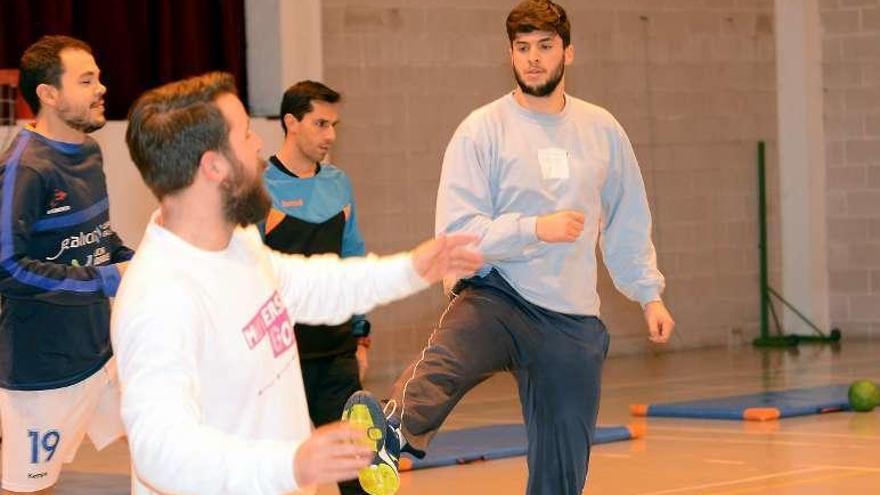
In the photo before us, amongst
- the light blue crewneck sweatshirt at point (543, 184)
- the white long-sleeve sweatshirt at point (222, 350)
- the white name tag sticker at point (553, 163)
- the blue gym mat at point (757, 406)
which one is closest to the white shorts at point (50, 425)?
the light blue crewneck sweatshirt at point (543, 184)

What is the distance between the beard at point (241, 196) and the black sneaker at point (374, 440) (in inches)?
33.3

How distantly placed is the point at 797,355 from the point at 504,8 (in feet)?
12.1

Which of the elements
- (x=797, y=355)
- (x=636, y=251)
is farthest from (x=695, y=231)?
(x=636, y=251)

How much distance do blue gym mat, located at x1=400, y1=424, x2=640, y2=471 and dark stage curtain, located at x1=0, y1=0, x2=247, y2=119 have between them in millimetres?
3697

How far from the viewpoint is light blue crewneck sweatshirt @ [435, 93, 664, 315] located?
5.38 meters

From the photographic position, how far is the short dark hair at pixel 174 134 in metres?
3.23

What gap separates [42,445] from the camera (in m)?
5.44

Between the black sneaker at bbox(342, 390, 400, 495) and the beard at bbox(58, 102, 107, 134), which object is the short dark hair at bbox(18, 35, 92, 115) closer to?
the beard at bbox(58, 102, 107, 134)

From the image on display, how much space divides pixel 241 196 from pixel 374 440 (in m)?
1.09

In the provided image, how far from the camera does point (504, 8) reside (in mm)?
12859

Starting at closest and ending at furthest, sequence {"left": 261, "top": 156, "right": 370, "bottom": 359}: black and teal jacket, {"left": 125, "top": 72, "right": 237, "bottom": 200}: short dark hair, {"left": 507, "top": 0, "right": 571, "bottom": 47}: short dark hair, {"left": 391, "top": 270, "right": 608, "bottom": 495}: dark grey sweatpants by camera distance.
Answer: {"left": 125, "top": 72, "right": 237, "bottom": 200}: short dark hair
{"left": 391, "top": 270, "right": 608, "bottom": 495}: dark grey sweatpants
{"left": 507, "top": 0, "right": 571, "bottom": 47}: short dark hair
{"left": 261, "top": 156, "right": 370, "bottom": 359}: black and teal jacket

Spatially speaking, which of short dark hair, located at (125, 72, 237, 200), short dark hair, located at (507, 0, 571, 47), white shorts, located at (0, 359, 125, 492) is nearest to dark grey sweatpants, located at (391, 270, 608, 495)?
short dark hair, located at (507, 0, 571, 47)

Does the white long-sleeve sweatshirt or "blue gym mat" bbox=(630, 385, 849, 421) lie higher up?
the white long-sleeve sweatshirt

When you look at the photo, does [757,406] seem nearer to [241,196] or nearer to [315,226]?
[315,226]
